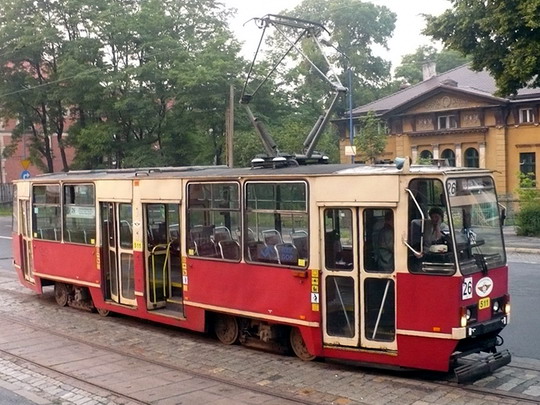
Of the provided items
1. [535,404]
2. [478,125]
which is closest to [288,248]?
[535,404]

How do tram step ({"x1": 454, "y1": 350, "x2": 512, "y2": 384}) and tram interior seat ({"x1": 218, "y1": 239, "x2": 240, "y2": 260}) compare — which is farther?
tram interior seat ({"x1": 218, "y1": 239, "x2": 240, "y2": 260})

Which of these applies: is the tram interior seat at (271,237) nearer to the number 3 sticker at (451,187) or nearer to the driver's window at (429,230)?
the driver's window at (429,230)

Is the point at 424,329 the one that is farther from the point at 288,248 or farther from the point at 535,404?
the point at 288,248

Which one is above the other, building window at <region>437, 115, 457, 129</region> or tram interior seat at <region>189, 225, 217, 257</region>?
building window at <region>437, 115, 457, 129</region>

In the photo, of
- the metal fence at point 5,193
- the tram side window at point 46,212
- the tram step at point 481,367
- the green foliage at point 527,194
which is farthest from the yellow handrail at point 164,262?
the metal fence at point 5,193

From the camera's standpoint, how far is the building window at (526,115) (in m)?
39.2

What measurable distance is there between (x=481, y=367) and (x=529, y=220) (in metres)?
20.2

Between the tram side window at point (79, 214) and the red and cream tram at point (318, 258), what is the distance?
296mm

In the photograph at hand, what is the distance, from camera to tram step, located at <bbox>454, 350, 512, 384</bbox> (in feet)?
26.3

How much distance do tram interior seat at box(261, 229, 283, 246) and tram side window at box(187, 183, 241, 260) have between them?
47 cm

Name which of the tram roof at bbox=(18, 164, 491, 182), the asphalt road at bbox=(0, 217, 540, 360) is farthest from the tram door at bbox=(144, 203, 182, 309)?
the asphalt road at bbox=(0, 217, 540, 360)

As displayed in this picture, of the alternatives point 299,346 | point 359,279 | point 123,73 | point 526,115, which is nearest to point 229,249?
point 299,346

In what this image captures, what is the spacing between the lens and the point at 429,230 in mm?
8234

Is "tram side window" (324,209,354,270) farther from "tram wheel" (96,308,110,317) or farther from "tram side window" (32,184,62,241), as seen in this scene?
"tram side window" (32,184,62,241)
